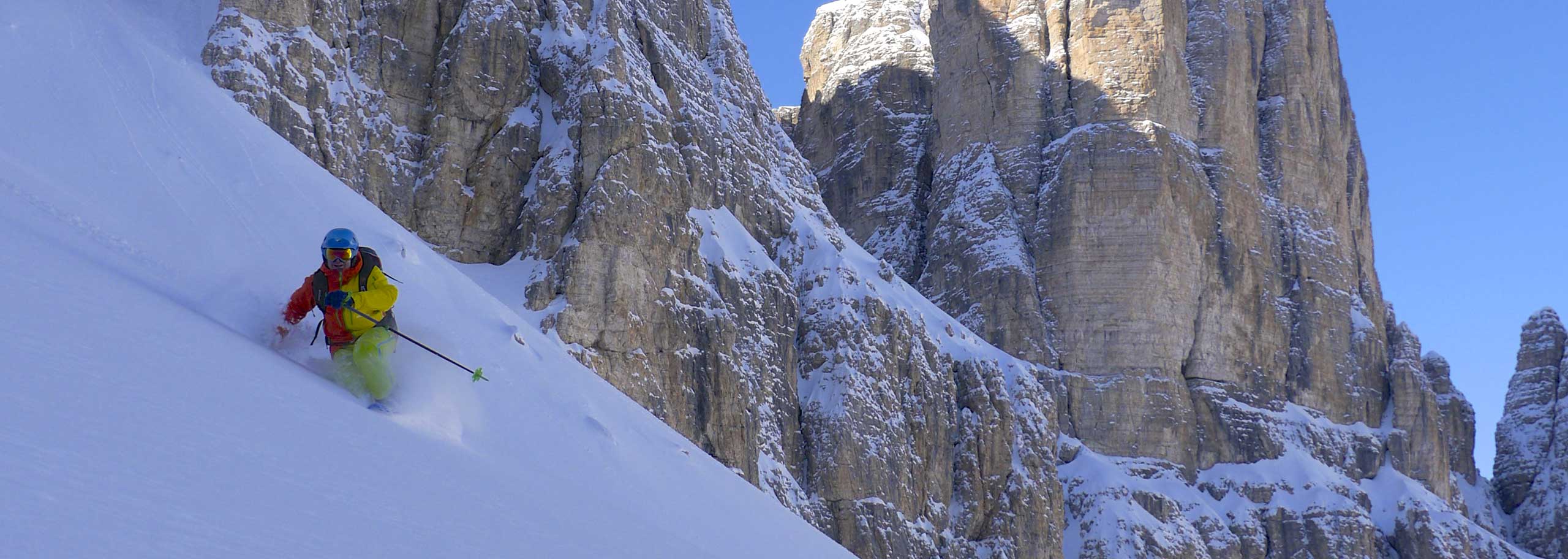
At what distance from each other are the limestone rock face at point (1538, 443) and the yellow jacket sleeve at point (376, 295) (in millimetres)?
57782

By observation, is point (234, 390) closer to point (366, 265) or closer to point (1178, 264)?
point (366, 265)

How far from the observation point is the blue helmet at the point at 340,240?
24.7ft

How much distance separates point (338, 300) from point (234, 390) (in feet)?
6.87

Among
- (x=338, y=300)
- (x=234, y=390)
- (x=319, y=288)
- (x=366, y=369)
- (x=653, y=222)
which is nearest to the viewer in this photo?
(x=234, y=390)

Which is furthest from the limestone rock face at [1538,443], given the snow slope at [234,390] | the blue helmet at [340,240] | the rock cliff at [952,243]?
the blue helmet at [340,240]

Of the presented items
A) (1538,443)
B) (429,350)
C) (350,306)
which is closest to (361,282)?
(350,306)

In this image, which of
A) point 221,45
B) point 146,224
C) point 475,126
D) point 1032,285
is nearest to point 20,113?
point 146,224

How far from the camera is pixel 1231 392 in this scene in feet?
159

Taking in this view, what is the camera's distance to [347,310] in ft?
24.4

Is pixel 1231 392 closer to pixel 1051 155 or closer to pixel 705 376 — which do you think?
pixel 1051 155

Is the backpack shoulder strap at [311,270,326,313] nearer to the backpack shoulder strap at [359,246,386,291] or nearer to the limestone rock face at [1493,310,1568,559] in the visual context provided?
the backpack shoulder strap at [359,246,386,291]

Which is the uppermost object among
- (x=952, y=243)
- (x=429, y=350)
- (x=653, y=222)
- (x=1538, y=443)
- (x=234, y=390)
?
(x=1538, y=443)

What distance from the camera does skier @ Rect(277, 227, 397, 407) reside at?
280 inches

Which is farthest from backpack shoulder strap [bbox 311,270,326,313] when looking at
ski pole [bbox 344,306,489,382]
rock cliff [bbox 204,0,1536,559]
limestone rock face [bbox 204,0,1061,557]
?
limestone rock face [bbox 204,0,1061,557]
